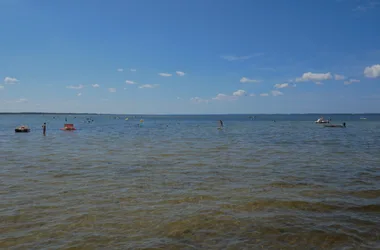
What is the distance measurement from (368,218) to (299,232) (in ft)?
9.87

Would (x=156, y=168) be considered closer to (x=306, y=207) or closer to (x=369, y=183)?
(x=306, y=207)

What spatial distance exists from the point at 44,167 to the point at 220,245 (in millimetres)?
15715

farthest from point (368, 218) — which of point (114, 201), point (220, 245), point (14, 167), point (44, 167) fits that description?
point (14, 167)

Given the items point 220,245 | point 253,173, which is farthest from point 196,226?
point 253,173

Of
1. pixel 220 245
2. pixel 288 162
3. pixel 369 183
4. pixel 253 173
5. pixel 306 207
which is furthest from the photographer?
pixel 288 162

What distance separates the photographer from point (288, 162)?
2161 centimetres

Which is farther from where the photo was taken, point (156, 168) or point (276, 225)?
point (156, 168)

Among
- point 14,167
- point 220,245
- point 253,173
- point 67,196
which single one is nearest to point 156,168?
point 253,173

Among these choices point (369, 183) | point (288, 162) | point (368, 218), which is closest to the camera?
point (368, 218)

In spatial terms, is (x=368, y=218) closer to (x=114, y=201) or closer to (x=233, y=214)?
(x=233, y=214)

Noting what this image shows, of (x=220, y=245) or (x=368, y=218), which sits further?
(x=368, y=218)

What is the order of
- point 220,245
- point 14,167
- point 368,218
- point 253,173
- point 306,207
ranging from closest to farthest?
point 220,245
point 368,218
point 306,207
point 253,173
point 14,167

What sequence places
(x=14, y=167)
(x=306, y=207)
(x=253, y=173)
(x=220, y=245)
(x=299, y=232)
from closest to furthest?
(x=220, y=245) < (x=299, y=232) < (x=306, y=207) < (x=253, y=173) < (x=14, y=167)

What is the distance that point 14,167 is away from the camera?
1930 centimetres
